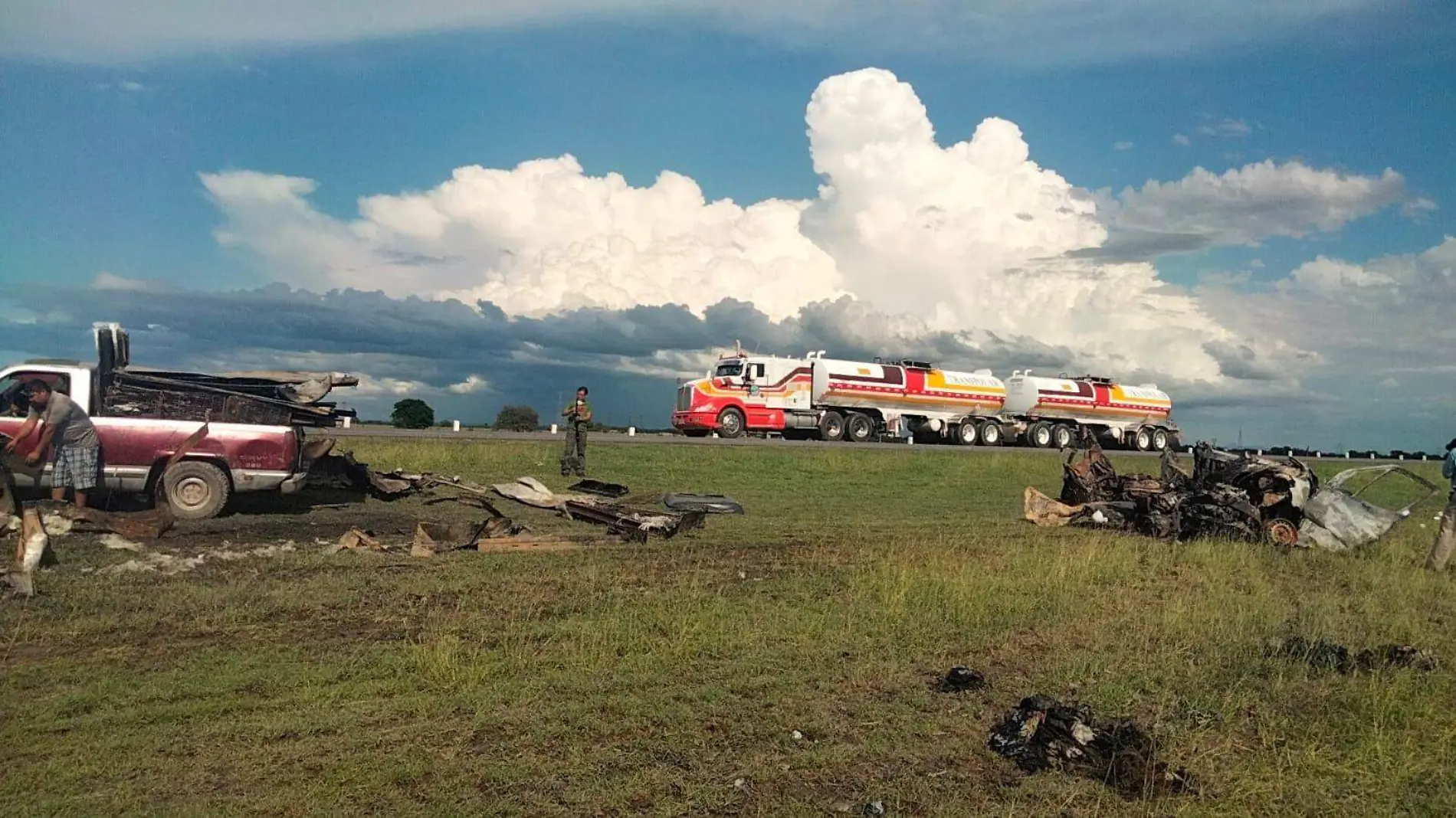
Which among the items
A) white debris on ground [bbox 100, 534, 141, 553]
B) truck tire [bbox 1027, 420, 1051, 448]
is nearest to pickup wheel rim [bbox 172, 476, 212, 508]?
white debris on ground [bbox 100, 534, 141, 553]

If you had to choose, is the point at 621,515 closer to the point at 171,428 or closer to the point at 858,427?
the point at 171,428

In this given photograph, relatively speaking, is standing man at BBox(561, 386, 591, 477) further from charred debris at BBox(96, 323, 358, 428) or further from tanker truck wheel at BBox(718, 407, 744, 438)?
tanker truck wheel at BBox(718, 407, 744, 438)

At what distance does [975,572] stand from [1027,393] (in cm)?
3541

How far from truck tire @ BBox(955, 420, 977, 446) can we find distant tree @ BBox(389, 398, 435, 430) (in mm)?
24732

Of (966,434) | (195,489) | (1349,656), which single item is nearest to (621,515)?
(195,489)

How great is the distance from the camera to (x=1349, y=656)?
7668 millimetres

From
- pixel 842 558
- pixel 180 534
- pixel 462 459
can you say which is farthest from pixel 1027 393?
pixel 180 534

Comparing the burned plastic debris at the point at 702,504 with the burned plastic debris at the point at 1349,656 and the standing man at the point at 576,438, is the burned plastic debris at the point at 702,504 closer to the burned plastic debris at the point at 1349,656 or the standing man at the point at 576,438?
the standing man at the point at 576,438

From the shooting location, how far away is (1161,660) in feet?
24.0

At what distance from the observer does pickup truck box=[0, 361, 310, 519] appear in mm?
12992

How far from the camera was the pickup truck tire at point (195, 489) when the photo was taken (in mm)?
13586

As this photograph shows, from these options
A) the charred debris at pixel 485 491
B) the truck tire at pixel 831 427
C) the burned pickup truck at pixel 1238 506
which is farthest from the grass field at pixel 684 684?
the truck tire at pixel 831 427

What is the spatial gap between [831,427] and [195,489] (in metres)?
27.3

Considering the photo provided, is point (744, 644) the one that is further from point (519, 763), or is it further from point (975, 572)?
point (975, 572)
